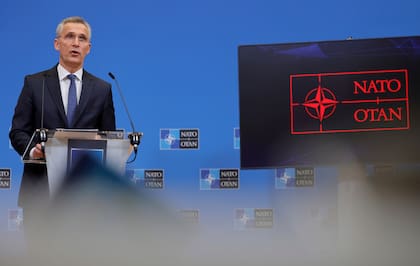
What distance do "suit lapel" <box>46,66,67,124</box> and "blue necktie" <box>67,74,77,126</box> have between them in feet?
0.08

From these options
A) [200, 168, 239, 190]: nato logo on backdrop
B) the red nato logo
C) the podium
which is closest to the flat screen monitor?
the red nato logo

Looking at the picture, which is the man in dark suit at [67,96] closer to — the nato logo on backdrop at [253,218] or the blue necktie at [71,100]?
the blue necktie at [71,100]

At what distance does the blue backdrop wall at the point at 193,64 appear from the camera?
3.64 meters

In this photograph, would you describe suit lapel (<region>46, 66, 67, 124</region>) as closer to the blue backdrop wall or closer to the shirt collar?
the shirt collar

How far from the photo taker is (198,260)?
944 mm

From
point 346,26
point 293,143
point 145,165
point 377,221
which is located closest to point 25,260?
point 377,221

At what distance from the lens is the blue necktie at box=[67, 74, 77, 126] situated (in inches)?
101

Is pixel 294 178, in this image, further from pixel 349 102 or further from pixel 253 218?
pixel 349 102

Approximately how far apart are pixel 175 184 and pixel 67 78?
1.43m

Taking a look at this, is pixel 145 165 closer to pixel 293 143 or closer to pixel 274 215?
pixel 274 215

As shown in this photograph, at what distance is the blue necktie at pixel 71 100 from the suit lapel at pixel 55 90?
2cm

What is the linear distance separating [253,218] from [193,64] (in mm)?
1102

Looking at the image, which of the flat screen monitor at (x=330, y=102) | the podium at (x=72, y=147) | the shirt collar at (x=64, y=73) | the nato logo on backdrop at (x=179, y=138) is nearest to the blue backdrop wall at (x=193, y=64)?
the nato logo on backdrop at (x=179, y=138)

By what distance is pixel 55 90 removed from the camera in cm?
260
